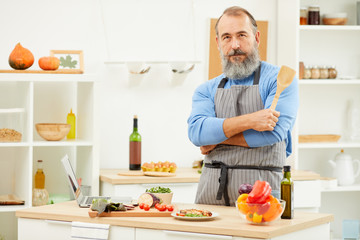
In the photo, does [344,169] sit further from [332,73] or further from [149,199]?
[149,199]

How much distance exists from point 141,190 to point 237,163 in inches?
50.8

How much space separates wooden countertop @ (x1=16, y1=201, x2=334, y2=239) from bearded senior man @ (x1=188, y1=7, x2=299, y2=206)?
21 cm

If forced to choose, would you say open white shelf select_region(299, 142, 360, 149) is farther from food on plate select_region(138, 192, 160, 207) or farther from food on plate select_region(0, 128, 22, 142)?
food on plate select_region(138, 192, 160, 207)

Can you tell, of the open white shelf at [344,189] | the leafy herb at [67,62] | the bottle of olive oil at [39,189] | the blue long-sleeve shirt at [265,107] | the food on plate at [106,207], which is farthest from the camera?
the open white shelf at [344,189]

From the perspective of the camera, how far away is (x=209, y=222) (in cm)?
238

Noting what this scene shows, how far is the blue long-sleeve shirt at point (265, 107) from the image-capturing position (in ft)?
9.44

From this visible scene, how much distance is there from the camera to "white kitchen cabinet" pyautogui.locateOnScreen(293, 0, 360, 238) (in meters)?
5.17

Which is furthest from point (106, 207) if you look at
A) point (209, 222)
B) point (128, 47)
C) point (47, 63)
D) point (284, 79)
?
point (128, 47)

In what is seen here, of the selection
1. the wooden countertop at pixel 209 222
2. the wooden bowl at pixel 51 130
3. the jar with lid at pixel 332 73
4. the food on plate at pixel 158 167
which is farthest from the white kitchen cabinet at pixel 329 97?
the wooden countertop at pixel 209 222

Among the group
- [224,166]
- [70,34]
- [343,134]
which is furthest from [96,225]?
[343,134]

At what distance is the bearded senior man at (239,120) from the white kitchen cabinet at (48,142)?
4.48 ft

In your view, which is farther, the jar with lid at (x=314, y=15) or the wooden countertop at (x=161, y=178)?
the jar with lid at (x=314, y=15)

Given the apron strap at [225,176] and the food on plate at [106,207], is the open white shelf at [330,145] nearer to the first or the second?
the apron strap at [225,176]

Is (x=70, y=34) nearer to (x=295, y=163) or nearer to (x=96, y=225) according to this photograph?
(x=295, y=163)
